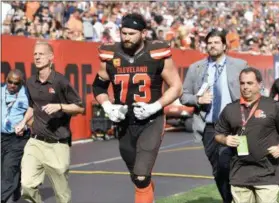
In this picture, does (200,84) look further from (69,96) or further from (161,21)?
(161,21)

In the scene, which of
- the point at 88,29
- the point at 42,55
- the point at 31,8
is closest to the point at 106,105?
the point at 42,55

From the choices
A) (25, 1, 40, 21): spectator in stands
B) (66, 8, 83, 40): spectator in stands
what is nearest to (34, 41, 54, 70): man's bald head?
(25, 1, 40, 21): spectator in stands

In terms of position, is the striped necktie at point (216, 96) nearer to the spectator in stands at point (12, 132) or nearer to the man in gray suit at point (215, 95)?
the man in gray suit at point (215, 95)

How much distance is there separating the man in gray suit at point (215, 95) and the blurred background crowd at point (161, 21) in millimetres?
2018

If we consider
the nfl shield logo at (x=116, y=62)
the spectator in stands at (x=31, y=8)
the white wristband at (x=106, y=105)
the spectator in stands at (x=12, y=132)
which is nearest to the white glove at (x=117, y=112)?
the white wristband at (x=106, y=105)

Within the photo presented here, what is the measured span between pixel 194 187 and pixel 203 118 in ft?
9.50

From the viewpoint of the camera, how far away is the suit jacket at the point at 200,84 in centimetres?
788

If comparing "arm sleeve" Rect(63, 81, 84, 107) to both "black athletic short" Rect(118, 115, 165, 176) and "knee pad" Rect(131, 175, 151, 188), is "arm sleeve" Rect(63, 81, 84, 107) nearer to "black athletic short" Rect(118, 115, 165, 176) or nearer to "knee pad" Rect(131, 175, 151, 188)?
"black athletic short" Rect(118, 115, 165, 176)

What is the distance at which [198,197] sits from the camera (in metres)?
9.82

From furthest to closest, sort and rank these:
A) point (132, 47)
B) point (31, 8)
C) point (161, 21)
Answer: point (161, 21)
point (31, 8)
point (132, 47)

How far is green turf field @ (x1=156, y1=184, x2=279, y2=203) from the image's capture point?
9.49m

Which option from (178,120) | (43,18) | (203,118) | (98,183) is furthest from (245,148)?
(178,120)

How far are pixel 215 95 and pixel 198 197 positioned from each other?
7.61 feet

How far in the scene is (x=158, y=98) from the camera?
23.3 ft
